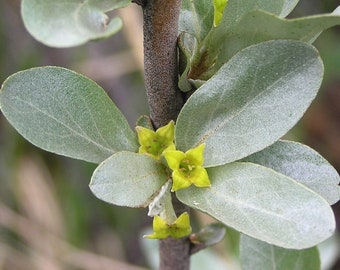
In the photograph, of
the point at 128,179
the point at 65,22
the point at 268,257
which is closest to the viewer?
the point at 65,22

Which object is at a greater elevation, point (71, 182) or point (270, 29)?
point (270, 29)

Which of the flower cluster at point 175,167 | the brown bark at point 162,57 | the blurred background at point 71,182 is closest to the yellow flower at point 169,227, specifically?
the flower cluster at point 175,167

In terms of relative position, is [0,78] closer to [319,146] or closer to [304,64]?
[319,146]

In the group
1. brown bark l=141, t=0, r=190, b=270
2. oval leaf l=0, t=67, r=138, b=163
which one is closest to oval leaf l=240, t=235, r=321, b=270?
brown bark l=141, t=0, r=190, b=270

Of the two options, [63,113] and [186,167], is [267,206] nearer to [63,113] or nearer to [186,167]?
[186,167]

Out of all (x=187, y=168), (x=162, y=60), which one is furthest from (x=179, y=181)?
(x=162, y=60)

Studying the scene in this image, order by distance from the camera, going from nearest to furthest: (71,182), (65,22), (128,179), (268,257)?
(65,22)
(128,179)
(268,257)
(71,182)

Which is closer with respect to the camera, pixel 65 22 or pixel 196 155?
pixel 65 22
